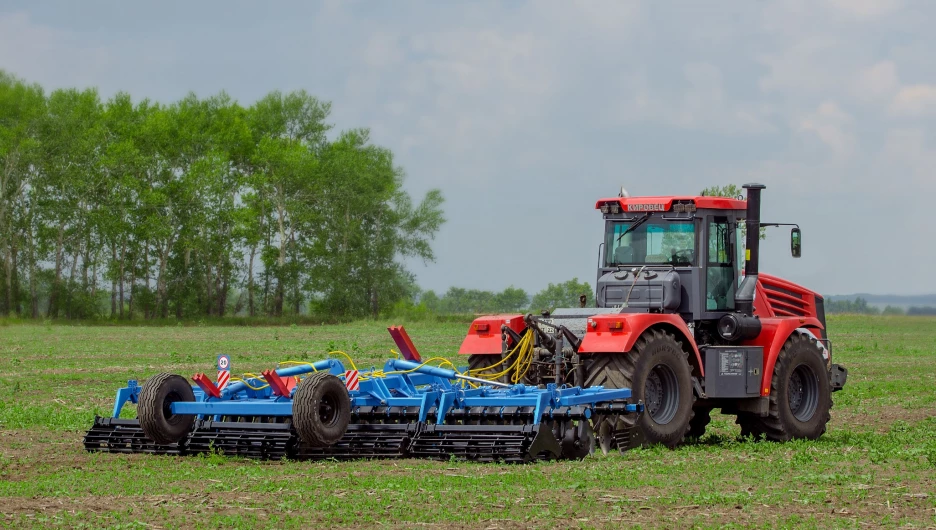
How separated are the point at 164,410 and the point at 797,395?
308 inches

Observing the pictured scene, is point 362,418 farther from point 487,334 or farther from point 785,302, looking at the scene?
point 785,302

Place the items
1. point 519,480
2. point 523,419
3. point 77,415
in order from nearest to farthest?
1. point 519,480
2. point 523,419
3. point 77,415

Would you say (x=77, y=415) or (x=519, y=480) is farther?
(x=77, y=415)

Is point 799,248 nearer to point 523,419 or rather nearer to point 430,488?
point 523,419

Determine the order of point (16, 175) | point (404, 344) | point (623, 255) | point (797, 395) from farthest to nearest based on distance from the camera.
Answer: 1. point (16, 175)
2. point (797, 395)
3. point (623, 255)
4. point (404, 344)

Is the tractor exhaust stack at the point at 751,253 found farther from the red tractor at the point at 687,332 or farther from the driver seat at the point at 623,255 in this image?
the driver seat at the point at 623,255

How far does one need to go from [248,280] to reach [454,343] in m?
37.0

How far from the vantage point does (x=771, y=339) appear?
570 inches

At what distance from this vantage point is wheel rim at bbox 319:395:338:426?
12.0 m

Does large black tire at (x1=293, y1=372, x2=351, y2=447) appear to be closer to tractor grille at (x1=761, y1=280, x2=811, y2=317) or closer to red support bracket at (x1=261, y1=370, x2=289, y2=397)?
red support bracket at (x1=261, y1=370, x2=289, y2=397)

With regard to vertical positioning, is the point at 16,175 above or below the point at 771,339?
above

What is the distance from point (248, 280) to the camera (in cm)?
7412

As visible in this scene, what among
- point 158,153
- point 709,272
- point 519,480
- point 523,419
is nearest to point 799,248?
point 709,272

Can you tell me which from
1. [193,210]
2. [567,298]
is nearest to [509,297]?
[193,210]
